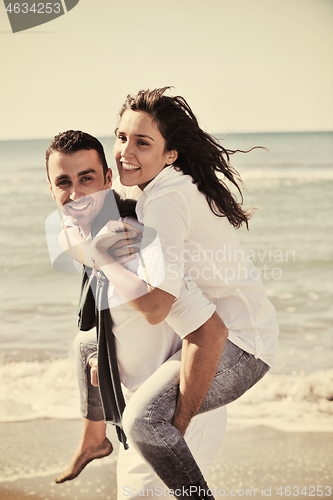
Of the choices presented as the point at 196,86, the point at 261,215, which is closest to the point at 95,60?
the point at 196,86

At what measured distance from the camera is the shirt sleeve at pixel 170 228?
145cm

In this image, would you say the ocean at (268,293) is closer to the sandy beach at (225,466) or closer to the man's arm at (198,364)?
the sandy beach at (225,466)

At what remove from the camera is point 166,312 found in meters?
1.47

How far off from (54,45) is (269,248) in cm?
510

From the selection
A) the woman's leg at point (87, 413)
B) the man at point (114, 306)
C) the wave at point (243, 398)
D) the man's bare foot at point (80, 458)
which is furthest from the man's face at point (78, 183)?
the wave at point (243, 398)

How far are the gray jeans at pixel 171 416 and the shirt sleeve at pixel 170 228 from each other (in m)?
0.36

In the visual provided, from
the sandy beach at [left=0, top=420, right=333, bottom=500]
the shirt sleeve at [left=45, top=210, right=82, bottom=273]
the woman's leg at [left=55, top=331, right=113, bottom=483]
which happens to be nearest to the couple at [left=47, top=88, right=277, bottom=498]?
the shirt sleeve at [left=45, top=210, right=82, bottom=273]

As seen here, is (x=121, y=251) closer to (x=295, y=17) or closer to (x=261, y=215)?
(x=295, y=17)

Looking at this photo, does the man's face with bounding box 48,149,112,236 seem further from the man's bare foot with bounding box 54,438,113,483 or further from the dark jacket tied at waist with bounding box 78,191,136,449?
the man's bare foot with bounding box 54,438,113,483

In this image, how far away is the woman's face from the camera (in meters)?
1.71

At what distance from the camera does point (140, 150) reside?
1.71 metres

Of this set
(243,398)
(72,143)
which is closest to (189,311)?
(72,143)

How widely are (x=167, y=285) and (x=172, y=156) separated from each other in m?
0.61

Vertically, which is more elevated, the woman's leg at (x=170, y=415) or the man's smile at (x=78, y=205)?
the man's smile at (x=78, y=205)
